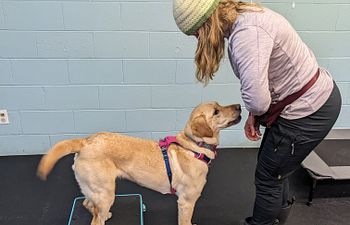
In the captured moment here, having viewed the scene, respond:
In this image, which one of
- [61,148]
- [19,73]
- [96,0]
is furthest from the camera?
[19,73]

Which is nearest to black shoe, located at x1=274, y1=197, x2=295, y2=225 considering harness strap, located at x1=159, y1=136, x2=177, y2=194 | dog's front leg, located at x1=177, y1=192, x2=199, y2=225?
dog's front leg, located at x1=177, y1=192, x2=199, y2=225

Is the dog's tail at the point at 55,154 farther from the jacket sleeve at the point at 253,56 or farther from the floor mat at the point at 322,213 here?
the floor mat at the point at 322,213

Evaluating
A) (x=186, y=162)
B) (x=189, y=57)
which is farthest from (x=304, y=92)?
(x=189, y=57)

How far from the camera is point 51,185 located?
2.58m

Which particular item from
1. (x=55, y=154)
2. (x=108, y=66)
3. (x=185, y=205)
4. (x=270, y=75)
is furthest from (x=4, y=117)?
(x=270, y=75)

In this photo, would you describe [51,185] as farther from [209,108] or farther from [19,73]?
[209,108]

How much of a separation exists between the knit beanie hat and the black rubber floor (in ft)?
4.36

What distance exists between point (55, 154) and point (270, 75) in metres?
1.11

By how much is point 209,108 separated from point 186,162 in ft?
1.07

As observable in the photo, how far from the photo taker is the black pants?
159cm

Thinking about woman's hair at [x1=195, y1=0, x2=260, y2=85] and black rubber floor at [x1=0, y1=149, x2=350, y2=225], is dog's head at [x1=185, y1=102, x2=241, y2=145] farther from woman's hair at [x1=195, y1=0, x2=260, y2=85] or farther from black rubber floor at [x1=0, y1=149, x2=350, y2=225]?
black rubber floor at [x1=0, y1=149, x2=350, y2=225]

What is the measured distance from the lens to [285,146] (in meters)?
1.63

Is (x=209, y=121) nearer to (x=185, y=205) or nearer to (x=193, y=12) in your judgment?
(x=185, y=205)

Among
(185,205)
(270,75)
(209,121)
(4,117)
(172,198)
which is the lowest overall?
(172,198)
